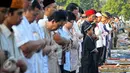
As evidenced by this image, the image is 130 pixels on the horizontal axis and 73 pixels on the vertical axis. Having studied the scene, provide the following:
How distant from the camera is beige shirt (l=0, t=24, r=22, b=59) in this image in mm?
3185

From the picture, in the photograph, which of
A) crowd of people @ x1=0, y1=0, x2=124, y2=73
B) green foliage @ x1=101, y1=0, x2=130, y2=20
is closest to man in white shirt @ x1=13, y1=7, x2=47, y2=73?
crowd of people @ x1=0, y1=0, x2=124, y2=73

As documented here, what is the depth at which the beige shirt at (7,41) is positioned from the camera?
3.19 metres

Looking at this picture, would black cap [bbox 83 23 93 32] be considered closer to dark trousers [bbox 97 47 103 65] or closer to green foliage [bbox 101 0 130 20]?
dark trousers [bbox 97 47 103 65]

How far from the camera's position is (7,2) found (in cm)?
305

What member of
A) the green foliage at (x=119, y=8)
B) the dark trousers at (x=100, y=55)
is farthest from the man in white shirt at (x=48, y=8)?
the green foliage at (x=119, y=8)

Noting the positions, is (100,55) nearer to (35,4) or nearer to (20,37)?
(35,4)

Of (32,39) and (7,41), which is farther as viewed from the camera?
(32,39)

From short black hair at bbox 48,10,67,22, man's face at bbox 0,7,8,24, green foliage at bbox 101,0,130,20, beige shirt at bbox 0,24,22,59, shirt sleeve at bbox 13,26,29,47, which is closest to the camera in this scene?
man's face at bbox 0,7,8,24

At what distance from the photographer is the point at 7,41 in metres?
3.25

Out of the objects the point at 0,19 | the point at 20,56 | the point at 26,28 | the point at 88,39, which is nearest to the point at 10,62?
the point at 0,19

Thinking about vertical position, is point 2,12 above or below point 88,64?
above

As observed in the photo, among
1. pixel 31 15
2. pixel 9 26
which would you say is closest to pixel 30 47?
pixel 9 26

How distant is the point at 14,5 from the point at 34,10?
913mm

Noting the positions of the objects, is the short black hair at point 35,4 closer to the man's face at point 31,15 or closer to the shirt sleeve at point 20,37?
the man's face at point 31,15
